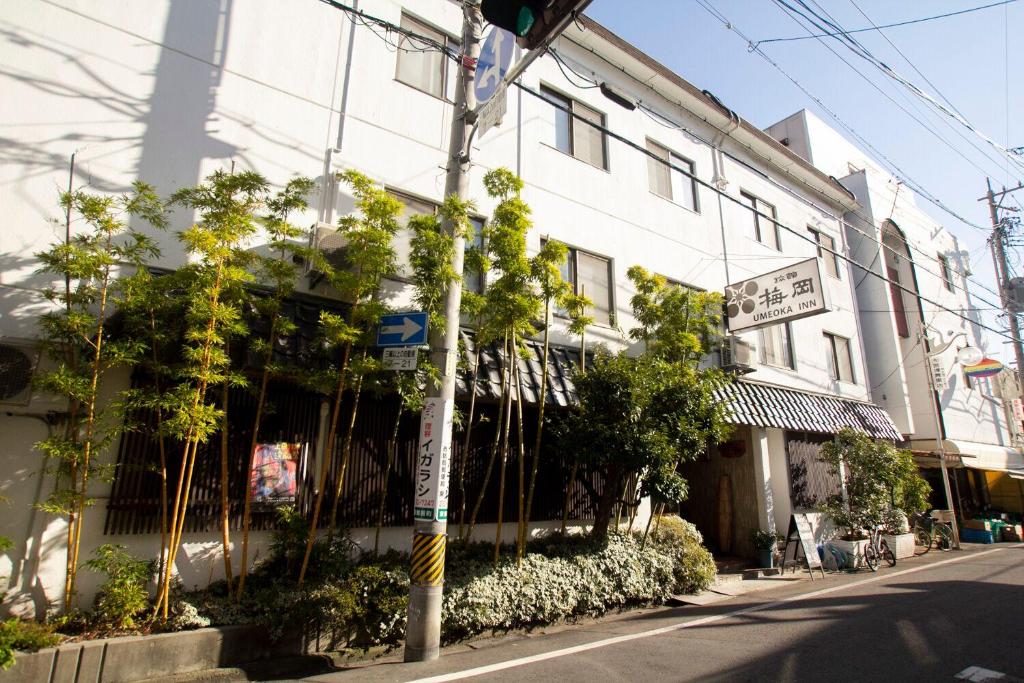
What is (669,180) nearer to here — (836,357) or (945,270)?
(836,357)

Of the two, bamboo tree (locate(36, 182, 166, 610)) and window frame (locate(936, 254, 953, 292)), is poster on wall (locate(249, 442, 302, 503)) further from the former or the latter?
window frame (locate(936, 254, 953, 292))

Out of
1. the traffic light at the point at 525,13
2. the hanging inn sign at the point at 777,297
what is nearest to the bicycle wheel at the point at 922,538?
the hanging inn sign at the point at 777,297

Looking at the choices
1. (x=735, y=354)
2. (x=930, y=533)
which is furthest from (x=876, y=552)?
(x=735, y=354)

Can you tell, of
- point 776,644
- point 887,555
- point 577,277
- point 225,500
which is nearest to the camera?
point 776,644

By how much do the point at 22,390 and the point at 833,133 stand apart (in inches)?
1088

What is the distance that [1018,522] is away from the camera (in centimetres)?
2203

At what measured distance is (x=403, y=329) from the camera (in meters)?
7.00

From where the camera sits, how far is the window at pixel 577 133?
13.1 m

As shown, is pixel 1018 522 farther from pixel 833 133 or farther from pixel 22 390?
pixel 22 390

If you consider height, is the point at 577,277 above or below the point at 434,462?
above

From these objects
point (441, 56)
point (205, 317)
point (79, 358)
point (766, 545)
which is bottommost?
point (766, 545)

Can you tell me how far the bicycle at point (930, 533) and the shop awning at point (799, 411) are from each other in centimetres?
254

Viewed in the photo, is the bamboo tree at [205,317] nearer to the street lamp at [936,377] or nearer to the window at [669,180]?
the window at [669,180]

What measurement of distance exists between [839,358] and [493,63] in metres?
16.1
